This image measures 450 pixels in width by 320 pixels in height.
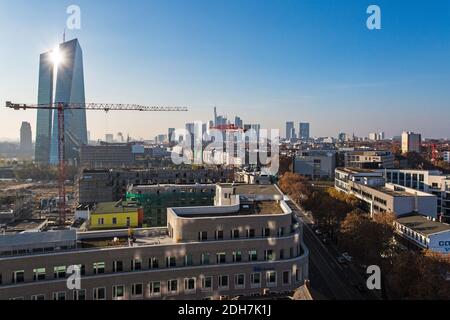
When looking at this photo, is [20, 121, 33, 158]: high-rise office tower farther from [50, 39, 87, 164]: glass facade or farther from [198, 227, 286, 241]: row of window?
[198, 227, 286, 241]: row of window

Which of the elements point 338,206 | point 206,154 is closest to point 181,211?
point 338,206

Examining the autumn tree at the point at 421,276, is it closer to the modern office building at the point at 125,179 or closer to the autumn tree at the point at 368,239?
the autumn tree at the point at 368,239

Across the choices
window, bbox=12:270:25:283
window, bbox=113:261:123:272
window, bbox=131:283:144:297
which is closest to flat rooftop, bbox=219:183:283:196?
window, bbox=131:283:144:297

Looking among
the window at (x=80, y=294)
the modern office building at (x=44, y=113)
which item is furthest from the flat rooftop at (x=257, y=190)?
the modern office building at (x=44, y=113)

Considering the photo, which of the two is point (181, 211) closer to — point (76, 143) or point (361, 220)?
point (361, 220)

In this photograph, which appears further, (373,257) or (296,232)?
(373,257)
